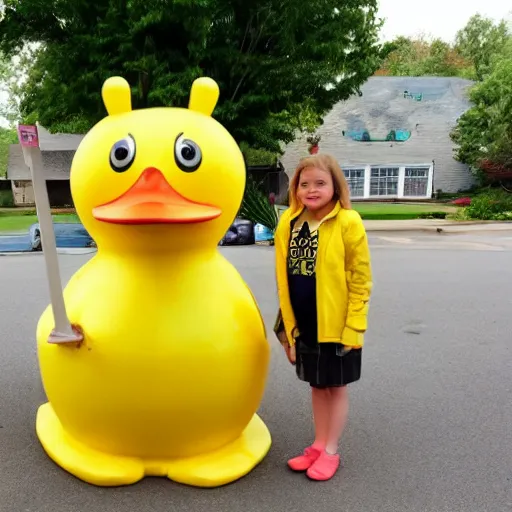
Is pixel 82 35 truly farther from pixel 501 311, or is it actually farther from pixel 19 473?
pixel 19 473

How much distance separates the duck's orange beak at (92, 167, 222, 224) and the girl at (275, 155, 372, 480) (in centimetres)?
45

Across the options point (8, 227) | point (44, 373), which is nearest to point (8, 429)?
point (44, 373)

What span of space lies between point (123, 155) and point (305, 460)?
1.62 meters

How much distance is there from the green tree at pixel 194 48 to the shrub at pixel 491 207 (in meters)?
7.97

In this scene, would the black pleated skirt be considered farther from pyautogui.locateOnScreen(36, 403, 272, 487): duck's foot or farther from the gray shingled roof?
the gray shingled roof

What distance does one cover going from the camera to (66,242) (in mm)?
10305

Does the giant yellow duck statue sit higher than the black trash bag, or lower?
higher

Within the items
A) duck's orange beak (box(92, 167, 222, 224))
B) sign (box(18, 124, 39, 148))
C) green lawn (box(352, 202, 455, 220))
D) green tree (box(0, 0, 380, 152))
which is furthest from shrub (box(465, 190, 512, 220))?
sign (box(18, 124, 39, 148))

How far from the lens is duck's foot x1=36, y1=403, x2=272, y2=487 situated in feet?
7.73

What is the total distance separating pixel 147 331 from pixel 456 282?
6.25m

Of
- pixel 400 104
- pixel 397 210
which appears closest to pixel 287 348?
pixel 397 210

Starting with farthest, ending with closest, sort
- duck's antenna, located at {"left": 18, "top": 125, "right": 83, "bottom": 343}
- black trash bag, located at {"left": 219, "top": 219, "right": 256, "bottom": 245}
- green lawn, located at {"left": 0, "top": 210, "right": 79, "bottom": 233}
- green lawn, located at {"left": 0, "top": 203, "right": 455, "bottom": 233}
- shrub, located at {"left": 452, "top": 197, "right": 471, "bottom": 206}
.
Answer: shrub, located at {"left": 452, "top": 197, "right": 471, "bottom": 206} → green lawn, located at {"left": 0, "top": 203, "right": 455, "bottom": 233} → green lawn, located at {"left": 0, "top": 210, "right": 79, "bottom": 233} → black trash bag, located at {"left": 219, "top": 219, "right": 256, "bottom": 245} → duck's antenna, located at {"left": 18, "top": 125, "right": 83, "bottom": 343}

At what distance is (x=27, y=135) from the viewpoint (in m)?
1.87

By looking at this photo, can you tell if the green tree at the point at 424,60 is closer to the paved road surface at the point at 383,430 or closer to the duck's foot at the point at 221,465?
the paved road surface at the point at 383,430
